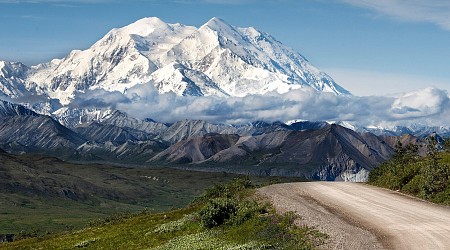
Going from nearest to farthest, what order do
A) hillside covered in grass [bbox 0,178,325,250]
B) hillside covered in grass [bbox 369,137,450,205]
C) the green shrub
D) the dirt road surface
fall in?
the dirt road surface < hillside covered in grass [bbox 0,178,325,250] < the green shrub < hillside covered in grass [bbox 369,137,450,205]

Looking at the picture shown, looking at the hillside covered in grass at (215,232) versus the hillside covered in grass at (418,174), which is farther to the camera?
the hillside covered in grass at (418,174)

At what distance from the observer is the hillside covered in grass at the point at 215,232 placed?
39.8 metres

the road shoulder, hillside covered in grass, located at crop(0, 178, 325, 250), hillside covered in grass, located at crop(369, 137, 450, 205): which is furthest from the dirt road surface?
hillside covered in grass, located at crop(369, 137, 450, 205)

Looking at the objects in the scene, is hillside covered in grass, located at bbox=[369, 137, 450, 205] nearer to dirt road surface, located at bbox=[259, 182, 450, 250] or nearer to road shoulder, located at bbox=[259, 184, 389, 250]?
dirt road surface, located at bbox=[259, 182, 450, 250]

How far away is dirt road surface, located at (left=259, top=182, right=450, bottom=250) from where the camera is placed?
3656 centimetres

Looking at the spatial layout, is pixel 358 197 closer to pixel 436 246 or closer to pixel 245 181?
pixel 245 181

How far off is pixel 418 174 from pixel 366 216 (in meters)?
20.0

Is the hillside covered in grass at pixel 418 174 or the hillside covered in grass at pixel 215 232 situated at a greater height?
the hillside covered in grass at pixel 418 174

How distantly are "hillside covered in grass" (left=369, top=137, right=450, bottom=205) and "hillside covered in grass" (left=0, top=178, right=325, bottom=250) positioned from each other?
14569 mm

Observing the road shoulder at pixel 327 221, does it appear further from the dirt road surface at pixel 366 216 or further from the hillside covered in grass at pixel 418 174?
the hillside covered in grass at pixel 418 174

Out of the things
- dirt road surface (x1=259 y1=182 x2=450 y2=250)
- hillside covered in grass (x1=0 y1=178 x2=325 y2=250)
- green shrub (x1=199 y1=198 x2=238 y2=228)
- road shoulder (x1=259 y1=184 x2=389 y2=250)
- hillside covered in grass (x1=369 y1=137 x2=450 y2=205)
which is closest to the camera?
road shoulder (x1=259 y1=184 x2=389 y2=250)

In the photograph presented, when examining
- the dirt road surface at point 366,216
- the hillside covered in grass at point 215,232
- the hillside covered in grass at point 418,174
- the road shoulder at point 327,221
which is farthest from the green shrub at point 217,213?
the hillside covered in grass at point 418,174

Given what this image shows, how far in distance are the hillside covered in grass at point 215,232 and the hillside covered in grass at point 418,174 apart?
14569 mm

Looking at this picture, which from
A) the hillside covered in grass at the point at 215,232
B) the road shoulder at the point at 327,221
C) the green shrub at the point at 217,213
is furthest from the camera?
the green shrub at the point at 217,213
